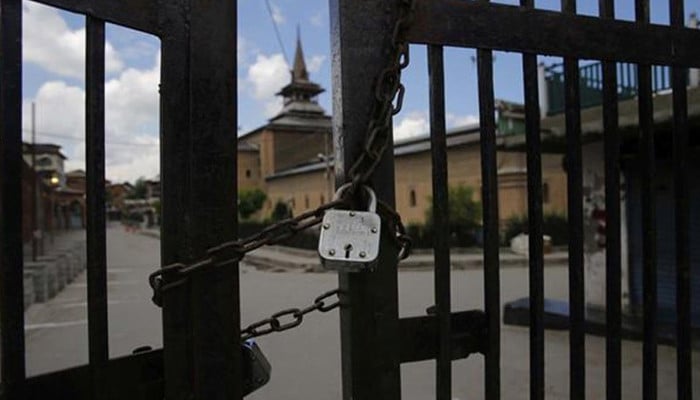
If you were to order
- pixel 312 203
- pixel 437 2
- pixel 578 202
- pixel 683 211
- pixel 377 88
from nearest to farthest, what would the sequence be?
pixel 377 88
pixel 437 2
pixel 578 202
pixel 683 211
pixel 312 203

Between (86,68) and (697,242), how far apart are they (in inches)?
305

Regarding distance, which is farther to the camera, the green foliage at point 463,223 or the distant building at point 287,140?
the distant building at point 287,140

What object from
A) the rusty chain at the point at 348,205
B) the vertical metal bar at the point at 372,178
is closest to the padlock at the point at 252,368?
the rusty chain at the point at 348,205

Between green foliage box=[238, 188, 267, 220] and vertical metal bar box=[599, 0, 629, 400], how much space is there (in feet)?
146

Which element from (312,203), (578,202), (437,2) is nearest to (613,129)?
(578,202)

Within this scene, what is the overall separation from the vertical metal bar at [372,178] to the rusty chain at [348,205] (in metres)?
0.03

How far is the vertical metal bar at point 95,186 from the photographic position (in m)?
1.13

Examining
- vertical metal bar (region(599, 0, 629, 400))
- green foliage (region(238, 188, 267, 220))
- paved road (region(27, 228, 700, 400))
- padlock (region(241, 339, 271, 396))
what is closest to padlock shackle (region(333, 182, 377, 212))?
padlock (region(241, 339, 271, 396))

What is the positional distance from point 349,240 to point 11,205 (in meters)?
0.66

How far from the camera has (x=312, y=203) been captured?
1756 inches

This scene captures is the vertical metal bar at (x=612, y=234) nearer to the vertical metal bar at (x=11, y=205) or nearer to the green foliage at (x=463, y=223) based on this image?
the vertical metal bar at (x=11, y=205)

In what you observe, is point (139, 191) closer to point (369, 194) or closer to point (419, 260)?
point (419, 260)

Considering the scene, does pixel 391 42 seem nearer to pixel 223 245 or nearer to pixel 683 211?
pixel 223 245

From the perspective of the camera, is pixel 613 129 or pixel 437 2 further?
pixel 613 129
